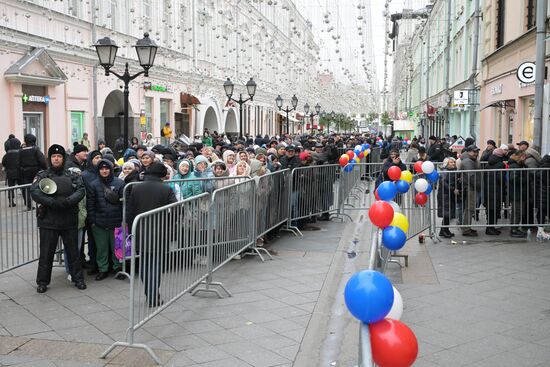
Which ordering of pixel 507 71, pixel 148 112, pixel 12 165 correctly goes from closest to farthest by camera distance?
pixel 12 165 < pixel 507 71 < pixel 148 112

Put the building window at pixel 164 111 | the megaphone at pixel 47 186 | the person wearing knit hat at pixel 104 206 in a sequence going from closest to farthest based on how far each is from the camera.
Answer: the megaphone at pixel 47 186
the person wearing knit hat at pixel 104 206
the building window at pixel 164 111

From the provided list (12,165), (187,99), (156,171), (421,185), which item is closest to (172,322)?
(156,171)

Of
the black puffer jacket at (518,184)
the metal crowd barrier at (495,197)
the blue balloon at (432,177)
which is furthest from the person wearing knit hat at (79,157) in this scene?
the black puffer jacket at (518,184)

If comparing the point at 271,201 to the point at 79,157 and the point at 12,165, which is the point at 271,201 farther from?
the point at 12,165

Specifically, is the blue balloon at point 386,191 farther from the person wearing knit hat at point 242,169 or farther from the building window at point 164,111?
the building window at point 164,111

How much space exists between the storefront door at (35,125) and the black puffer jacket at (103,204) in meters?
14.7

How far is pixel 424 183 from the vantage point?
33.2ft

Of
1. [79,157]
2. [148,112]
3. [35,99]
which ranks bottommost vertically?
[79,157]

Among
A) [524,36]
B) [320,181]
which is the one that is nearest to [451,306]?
[320,181]

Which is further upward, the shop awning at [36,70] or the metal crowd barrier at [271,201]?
the shop awning at [36,70]

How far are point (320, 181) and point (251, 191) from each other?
12.8 feet

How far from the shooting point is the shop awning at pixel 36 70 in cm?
1995

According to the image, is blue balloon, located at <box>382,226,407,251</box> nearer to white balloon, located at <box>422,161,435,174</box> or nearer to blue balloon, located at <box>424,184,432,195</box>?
blue balloon, located at <box>424,184,432,195</box>

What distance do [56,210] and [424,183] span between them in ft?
18.8
